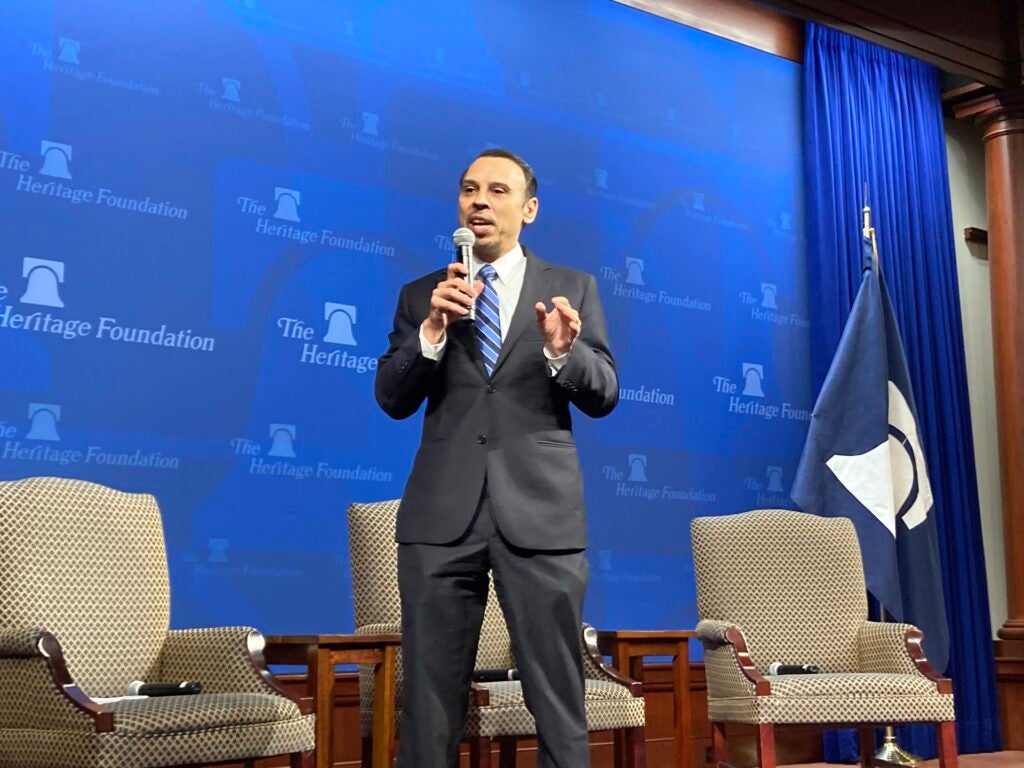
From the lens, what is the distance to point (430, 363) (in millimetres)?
2492

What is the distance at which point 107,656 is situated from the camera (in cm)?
338

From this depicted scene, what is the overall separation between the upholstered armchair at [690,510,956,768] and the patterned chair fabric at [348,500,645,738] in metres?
0.51

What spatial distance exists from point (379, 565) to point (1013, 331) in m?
4.11

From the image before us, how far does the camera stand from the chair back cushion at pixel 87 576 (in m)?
3.28

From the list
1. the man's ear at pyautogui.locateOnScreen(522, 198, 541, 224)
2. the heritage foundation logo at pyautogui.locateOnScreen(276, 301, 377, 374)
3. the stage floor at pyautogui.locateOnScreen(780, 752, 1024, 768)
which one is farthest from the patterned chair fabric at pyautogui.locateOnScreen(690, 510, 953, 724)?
the man's ear at pyautogui.locateOnScreen(522, 198, 541, 224)

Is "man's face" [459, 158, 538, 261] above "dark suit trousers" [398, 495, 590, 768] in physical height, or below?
above

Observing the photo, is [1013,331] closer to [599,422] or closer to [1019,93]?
[1019,93]

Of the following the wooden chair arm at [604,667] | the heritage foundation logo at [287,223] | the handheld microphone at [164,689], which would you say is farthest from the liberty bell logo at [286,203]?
the handheld microphone at [164,689]

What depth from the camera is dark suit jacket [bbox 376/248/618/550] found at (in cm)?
244

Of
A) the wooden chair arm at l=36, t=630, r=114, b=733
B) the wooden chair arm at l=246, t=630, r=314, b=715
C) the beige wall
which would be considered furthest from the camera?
Answer: the beige wall

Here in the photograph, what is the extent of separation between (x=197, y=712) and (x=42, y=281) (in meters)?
1.80

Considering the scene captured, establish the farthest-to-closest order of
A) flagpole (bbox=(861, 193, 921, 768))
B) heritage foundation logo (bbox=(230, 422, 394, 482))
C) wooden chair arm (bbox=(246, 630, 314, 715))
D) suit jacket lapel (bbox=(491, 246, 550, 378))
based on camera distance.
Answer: flagpole (bbox=(861, 193, 921, 768)) → heritage foundation logo (bbox=(230, 422, 394, 482)) → wooden chair arm (bbox=(246, 630, 314, 715)) → suit jacket lapel (bbox=(491, 246, 550, 378))

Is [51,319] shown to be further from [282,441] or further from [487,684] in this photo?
[487,684]

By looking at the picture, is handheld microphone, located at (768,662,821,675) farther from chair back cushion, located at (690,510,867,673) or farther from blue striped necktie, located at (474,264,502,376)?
blue striped necktie, located at (474,264,502,376)
